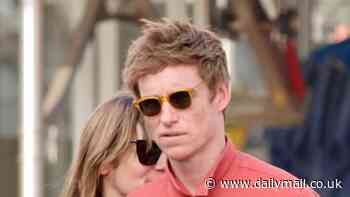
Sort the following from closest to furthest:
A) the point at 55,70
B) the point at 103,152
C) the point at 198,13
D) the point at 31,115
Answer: the point at 103,152 → the point at 198,13 → the point at 31,115 → the point at 55,70

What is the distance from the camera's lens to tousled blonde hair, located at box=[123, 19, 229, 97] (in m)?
1.58

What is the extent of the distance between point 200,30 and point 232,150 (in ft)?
0.76

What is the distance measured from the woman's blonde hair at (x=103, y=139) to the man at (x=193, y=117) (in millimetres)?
543

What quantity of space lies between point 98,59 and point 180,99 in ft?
9.14

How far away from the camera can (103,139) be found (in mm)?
2156

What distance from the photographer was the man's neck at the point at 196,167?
1.57 metres

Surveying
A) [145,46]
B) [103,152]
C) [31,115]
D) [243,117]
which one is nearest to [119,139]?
[103,152]

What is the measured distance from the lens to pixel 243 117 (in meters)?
4.58

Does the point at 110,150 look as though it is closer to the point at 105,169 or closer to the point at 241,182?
the point at 105,169

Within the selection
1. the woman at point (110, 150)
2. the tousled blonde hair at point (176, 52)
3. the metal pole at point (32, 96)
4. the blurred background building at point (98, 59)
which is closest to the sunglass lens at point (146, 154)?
the woman at point (110, 150)

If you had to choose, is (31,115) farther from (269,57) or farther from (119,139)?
(119,139)

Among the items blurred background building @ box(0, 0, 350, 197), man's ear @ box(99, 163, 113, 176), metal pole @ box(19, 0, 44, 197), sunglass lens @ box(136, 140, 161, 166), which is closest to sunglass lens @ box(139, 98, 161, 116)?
sunglass lens @ box(136, 140, 161, 166)

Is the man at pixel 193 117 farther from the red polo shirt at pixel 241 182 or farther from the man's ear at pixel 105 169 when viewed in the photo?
the man's ear at pixel 105 169

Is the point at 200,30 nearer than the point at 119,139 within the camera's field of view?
Yes
